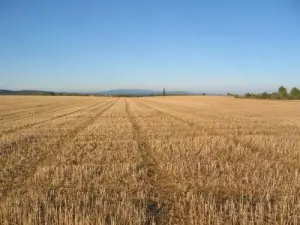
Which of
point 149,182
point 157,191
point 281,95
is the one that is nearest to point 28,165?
point 149,182

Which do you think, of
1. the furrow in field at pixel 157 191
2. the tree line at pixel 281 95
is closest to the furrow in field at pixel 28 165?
the furrow in field at pixel 157 191

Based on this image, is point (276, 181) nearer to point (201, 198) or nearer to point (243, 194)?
point (243, 194)

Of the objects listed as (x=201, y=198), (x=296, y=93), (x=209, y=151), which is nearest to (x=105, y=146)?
(x=209, y=151)

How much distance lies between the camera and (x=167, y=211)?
6.13 metres

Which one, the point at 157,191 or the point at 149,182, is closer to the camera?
the point at 157,191

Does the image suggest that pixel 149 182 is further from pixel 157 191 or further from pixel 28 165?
pixel 28 165

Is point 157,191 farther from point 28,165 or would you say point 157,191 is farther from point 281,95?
point 281,95

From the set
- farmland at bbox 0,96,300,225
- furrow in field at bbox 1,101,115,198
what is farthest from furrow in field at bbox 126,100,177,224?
furrow in field at bbox 1,101,115,198

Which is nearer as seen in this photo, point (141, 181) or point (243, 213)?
point (243, 213)

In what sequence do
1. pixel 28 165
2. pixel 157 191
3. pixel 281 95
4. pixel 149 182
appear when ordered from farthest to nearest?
1. pixel 281 95
2. pixel 28 165
3. pixel 149 182
4. pixel 157 191

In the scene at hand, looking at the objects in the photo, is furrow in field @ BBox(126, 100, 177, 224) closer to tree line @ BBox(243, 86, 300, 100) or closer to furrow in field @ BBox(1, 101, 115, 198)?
furrow in field @ BBox(1, 101, 115, 198)

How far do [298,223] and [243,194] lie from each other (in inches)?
65.5

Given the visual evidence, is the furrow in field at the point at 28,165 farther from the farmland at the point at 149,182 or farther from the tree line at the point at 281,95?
the tree line at the point at 281,95

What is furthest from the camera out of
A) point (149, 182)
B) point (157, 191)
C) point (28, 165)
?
point (28, 165)
